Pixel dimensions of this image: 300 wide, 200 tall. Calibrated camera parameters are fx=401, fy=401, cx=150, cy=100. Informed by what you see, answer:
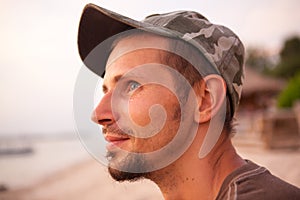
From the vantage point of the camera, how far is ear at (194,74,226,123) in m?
1.17

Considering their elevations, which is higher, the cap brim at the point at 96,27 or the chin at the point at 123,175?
the cap brim at the point at 96,27

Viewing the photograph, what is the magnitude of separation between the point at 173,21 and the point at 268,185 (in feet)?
1.77

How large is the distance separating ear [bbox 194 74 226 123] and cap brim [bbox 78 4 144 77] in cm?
25

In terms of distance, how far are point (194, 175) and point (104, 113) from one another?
319 millimetres

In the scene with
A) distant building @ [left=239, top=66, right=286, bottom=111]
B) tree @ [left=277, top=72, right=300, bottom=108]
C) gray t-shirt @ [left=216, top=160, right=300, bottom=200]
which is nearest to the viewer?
A: gray t-shirt @ [left=216, top=160, right=300, bottom=200]

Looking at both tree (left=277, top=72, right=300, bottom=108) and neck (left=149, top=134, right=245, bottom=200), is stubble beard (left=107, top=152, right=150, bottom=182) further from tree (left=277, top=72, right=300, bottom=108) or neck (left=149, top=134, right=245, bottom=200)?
tree (left=277, top=72, right=300, bottom=108)

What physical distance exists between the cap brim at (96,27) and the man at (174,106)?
12 millimetres

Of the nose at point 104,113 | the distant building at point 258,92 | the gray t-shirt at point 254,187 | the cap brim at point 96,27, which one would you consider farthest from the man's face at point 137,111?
the distant building at point 258,92

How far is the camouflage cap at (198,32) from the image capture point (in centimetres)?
115

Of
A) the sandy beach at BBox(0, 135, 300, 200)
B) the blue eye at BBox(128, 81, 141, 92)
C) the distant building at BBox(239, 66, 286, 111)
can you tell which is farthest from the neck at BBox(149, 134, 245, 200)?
the distant building at BBox(239, 66, 286, 111)

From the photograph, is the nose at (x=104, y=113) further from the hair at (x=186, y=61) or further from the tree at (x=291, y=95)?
the tree at (x=291, y=95)

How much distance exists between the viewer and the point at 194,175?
117 cm

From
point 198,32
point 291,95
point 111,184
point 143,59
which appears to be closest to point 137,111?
A: point 143,59

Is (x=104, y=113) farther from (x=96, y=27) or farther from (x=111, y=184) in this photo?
(x=111, y=184)
